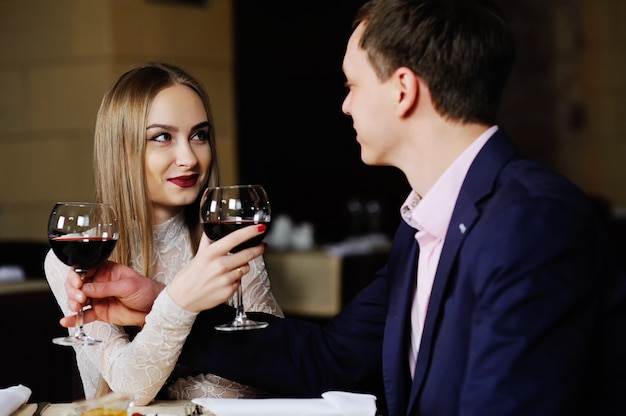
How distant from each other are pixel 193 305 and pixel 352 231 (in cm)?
451

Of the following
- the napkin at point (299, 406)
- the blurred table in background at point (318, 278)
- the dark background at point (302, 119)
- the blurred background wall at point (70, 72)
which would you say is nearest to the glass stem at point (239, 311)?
the napkin at point (299, 406)

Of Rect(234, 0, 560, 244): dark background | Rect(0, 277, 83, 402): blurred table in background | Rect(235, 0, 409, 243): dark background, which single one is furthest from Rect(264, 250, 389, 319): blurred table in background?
Rect(0, 277, 83, 402): blurred table in background

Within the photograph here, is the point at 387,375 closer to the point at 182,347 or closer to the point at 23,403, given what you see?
the point at 182,347

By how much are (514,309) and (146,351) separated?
0.77 metres

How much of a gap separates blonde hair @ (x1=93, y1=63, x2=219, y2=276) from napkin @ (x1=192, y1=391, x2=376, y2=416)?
0.66 m

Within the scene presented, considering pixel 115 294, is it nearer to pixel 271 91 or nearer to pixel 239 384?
pixel 239 384

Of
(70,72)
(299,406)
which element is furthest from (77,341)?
(70,72)

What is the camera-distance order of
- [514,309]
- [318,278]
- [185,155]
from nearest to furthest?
[514,309] < [185,155] < [318,278]

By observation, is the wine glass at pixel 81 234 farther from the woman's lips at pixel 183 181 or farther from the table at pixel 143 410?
the woman's lips at pixel 183 181

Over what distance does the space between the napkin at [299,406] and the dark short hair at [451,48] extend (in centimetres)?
54

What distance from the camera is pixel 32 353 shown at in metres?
2.23

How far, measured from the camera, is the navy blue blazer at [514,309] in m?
1.27

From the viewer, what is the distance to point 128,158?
80.0 inches

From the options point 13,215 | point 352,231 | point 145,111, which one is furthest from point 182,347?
point 13,215
